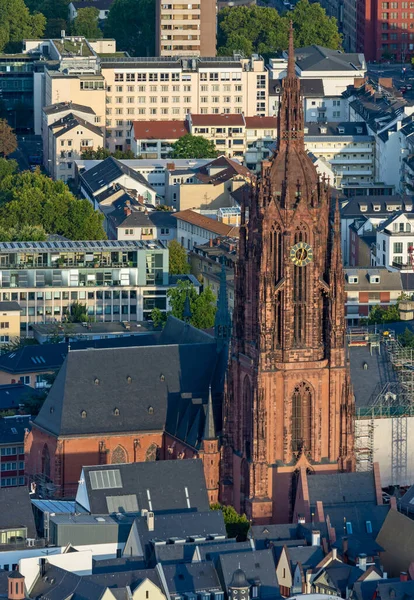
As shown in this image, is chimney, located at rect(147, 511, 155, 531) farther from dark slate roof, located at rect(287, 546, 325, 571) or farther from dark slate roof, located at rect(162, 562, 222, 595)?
dark slate roof, located at rect(287, 546, 325, 571)

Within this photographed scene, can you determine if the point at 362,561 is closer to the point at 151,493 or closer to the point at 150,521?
the point at 150,521

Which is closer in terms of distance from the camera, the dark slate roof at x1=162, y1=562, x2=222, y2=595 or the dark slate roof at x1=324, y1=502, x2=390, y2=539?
the dark slate roof at x1=162, y1=562, x2=222, y2=595

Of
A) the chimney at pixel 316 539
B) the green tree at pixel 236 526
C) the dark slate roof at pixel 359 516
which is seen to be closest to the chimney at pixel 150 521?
the green tree at pixel 236 526

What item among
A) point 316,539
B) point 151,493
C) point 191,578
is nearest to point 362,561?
point 316,539

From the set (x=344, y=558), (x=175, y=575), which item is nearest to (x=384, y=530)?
(x=344, y=558)

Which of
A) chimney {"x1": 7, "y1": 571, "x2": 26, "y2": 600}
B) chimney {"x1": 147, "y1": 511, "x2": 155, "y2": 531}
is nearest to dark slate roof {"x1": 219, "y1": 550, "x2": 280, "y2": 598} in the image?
chimney {"x1": 147, "y1": 511, "x2": 155, "y2": 531}

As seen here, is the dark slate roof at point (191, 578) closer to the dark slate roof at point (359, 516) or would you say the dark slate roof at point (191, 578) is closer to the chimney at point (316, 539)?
the chimney at point (316, 539)
